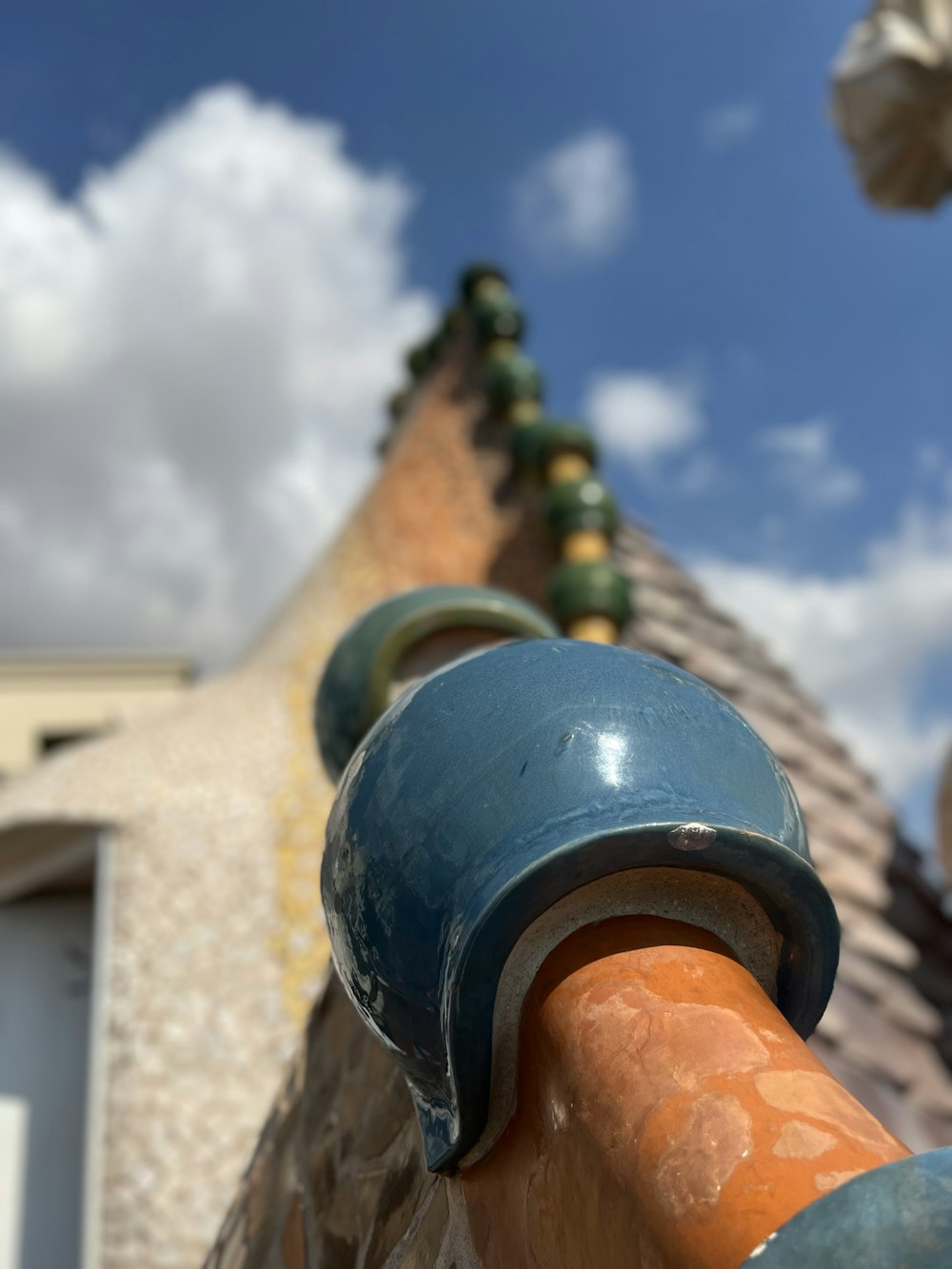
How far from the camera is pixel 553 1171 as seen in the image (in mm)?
717

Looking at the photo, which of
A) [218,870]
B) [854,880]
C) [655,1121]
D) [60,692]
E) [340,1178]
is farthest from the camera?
[60,692]

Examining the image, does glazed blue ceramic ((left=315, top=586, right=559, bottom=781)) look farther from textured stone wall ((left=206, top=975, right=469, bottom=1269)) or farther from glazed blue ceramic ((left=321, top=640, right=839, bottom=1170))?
glazed blue ceramic ((left=321, top=640, right=839, bottom=1170))

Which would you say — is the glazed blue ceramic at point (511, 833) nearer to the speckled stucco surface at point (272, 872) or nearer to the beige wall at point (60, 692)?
the speckled stucco surface at point (272, 872)

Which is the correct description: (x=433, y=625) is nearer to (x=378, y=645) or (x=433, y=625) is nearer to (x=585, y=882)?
(x=378, y=645)

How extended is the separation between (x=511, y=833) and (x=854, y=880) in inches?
73.6

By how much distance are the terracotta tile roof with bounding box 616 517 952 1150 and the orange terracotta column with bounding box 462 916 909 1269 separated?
1179 millimetres

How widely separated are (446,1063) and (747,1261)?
27 cm

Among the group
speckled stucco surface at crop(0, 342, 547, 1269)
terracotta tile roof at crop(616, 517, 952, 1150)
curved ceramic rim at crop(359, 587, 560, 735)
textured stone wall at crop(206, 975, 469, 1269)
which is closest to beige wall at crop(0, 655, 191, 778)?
speckled stucco surface at crop(0, 342, 547, 1269)

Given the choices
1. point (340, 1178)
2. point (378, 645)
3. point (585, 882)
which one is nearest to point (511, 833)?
point (585, 882)

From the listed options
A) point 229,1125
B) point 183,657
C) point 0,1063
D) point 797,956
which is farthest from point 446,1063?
point 183,657

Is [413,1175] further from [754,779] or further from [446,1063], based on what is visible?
[754,779]

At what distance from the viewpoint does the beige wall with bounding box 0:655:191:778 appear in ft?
37.7

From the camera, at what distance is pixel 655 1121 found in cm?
64

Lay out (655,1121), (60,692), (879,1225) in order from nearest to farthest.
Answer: (879,1225) → (655,1121) → (60,692)
